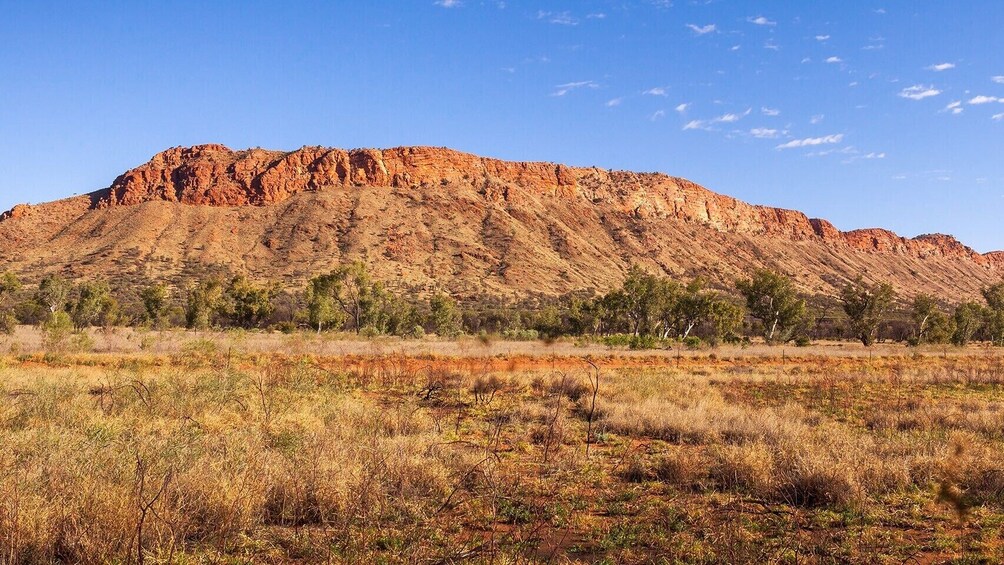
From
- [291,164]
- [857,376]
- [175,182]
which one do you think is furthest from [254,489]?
[175,182]

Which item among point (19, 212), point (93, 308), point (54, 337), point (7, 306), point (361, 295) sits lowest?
point (54, 337)

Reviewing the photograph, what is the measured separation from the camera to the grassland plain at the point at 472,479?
4980mm

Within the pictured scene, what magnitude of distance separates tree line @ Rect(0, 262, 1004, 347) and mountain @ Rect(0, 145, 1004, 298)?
24.2 m

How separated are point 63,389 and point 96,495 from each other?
27.7ft

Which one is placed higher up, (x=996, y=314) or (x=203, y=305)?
(x=203, y=305)

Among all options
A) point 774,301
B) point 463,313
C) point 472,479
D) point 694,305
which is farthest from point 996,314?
point 472,479

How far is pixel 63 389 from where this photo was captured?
11.5m

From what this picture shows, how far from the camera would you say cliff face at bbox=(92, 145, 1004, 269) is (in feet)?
374

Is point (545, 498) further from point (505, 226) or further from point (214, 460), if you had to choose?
point (505, 226)

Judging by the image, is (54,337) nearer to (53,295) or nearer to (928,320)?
(53,295)

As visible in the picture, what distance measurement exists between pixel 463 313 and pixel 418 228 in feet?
139

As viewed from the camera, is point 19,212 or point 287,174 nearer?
point 19,212

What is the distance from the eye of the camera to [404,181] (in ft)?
402

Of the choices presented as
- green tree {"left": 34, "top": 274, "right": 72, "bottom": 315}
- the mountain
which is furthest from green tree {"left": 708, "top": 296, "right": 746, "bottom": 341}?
green tree {"left": 34, "top": 274, "right": 72, "bottom": 315}
